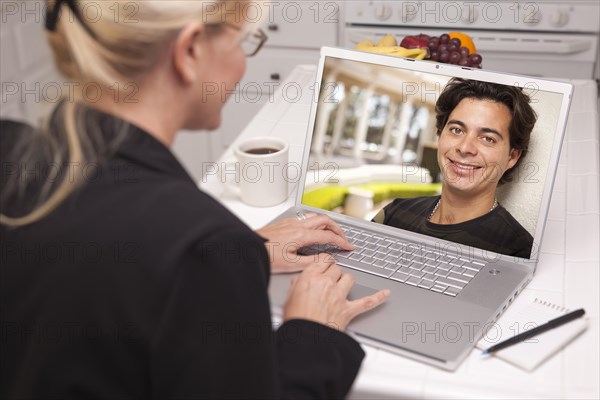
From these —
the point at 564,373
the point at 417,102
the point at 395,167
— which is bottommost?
the point at 564,373

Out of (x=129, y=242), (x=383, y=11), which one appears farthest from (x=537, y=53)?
(x=129, y=242)

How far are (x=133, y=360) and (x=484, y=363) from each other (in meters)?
0.49

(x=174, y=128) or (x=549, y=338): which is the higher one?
(x=174, y=128)

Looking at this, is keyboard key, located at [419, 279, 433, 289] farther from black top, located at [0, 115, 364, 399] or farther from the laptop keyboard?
black top, located at [0, 115, 364, 399]

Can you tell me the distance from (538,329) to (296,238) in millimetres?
393

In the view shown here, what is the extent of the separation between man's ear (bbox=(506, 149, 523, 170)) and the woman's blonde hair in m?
0.60

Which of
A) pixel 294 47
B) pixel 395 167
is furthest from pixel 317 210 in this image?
pixel 294 47

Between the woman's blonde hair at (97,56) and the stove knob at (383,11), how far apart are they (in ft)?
5.87

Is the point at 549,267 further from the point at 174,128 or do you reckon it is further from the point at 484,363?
the point at 174,128

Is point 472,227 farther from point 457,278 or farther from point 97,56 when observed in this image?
point 97,56

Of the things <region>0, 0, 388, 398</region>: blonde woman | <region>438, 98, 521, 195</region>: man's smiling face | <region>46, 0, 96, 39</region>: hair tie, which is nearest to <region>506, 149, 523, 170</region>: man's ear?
<region>438, 98, 521, 195</region>: man's smiling face

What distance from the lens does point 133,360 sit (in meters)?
0.68

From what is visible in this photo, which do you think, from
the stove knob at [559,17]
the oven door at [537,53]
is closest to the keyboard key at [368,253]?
the oven door at [537,53]

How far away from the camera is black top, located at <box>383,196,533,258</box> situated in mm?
1173
